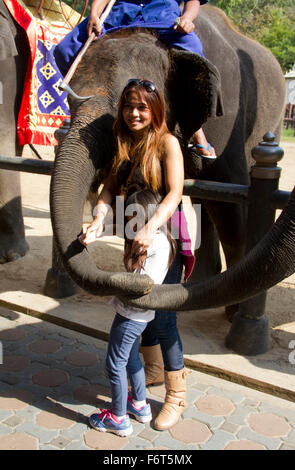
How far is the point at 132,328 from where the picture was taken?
252 cm

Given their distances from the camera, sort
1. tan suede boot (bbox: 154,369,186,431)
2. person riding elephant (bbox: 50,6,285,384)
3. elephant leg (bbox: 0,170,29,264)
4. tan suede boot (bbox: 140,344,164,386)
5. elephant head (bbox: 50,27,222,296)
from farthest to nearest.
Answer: elephant leg (bbox: 0,170,29,264) → tan suede boot (bbox: 140,344,164,386) → tan suede boot (bbox: 154,369,186,431) → person riding elephant (bbox: 50,6,285,384) → elephant head (bbox: 50,27,222,296)

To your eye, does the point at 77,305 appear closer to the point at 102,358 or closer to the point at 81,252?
A: the point at 102,358

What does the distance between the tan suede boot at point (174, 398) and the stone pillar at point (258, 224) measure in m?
0.76

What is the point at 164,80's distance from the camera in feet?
9.84

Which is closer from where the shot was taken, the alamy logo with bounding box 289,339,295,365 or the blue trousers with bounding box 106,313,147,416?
the blue trousers with bounding box 106,313,147,416

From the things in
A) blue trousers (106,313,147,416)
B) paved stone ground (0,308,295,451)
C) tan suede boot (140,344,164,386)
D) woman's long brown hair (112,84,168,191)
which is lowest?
paved stone ground (0,308,295,451)

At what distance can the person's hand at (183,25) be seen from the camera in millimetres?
3023

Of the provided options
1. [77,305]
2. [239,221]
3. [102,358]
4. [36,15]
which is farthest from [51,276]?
[36,15]

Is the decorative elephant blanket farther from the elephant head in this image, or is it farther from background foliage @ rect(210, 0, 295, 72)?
background foliage @ rect(210, 0, 295, 72)

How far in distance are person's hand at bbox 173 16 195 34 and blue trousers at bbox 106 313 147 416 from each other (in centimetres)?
164

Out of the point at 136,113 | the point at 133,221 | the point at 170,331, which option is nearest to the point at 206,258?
the point at 170,331

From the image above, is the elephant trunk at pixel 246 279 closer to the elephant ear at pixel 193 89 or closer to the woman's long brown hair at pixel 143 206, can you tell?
the woman's long brown hair at pixel 143 206

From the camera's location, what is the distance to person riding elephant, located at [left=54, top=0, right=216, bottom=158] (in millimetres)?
3053

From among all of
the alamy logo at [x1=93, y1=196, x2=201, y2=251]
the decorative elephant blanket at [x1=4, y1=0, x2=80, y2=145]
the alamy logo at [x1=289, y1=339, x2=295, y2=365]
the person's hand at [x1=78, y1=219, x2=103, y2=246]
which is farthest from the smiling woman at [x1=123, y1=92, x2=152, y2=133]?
the decorative elephant blanket at [x1=4, y1=0, x2=80, y2=145]
